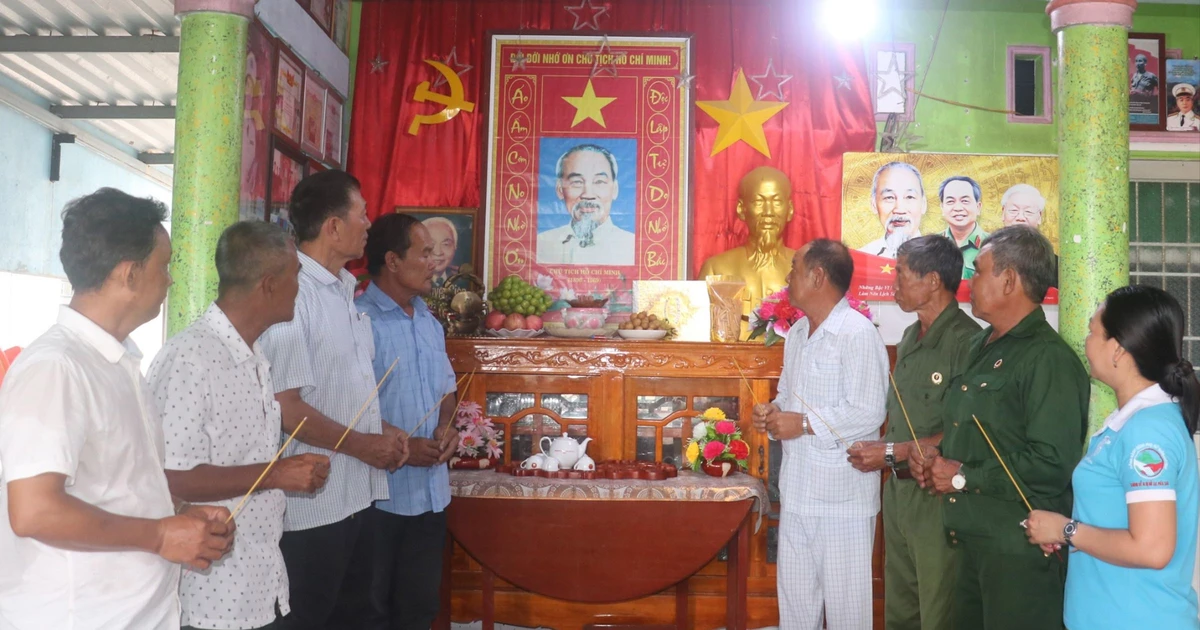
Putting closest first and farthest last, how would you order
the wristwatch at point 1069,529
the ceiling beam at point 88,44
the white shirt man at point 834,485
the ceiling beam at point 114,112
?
the wristwatch at point 1069,529
the white shirt man at point 834,485
the ceiling beam at point 88,44
the ceiling beam at point 114,112

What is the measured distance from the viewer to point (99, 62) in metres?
7.21

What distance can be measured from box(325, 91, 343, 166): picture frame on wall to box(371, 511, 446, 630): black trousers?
2828 millimetres

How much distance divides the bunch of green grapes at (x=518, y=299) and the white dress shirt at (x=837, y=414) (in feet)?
5.32

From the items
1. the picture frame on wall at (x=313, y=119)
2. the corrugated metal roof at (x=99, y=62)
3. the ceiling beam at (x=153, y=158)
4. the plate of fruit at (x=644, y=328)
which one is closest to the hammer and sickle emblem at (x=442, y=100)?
the picture frame on wall at (x=313, y=119)

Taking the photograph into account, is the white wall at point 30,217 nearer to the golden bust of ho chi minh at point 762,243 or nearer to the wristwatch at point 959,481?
the golden bust of ho chi minh at point 762,243

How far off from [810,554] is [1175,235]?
15.5 ft

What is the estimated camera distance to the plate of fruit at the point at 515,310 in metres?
4.38

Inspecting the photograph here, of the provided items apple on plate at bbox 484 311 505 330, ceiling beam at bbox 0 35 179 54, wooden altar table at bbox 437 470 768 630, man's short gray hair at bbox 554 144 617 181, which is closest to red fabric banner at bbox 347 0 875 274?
man's short gray hair at bbox 554 144 617 181

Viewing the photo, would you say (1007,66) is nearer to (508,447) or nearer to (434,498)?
(508,447)

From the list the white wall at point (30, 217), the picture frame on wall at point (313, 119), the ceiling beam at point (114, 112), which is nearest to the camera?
the picture frame on wall at point (313, 119)

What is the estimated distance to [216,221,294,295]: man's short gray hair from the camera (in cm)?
209

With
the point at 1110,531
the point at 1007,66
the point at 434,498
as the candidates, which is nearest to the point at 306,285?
the point at 434,498

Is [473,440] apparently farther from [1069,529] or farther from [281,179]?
[1069,529]

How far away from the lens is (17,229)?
892cm
